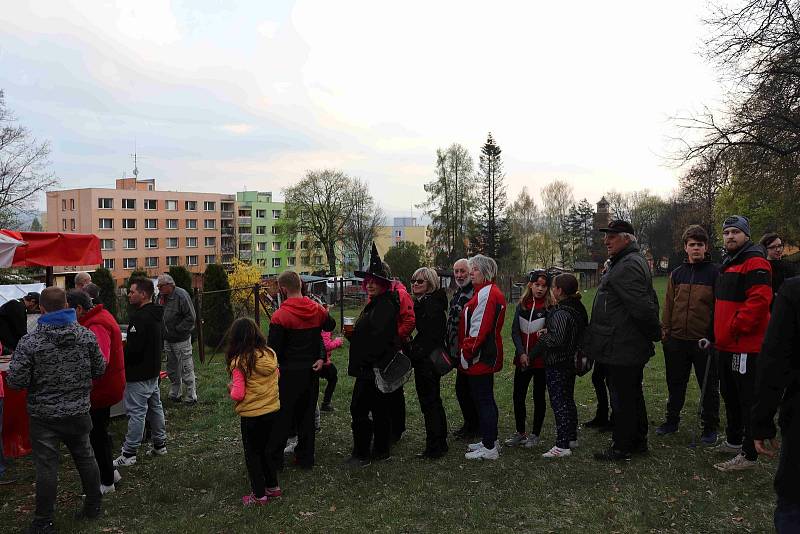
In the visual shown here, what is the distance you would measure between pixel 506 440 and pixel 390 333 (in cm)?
173

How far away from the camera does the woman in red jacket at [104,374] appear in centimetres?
461

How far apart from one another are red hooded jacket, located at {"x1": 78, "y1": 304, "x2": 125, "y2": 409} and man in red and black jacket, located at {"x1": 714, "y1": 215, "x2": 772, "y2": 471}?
4.95m

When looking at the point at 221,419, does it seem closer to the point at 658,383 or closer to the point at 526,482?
the point at 526,482

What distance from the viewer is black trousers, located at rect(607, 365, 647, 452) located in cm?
485

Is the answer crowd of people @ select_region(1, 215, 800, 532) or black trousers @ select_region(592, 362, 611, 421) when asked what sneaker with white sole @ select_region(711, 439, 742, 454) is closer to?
crowd of people @ select_region(1, 215, 800, 532)

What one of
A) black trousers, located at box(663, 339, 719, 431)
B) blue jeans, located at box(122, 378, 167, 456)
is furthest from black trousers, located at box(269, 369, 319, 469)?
black trousers, located at box(663, 339, 719, 431)

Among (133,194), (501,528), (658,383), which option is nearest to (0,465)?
(501,528)

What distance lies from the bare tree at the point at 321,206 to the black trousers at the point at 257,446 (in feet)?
182

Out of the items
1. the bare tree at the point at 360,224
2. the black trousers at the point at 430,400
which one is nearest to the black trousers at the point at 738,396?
the black trousers at the point at 430,400

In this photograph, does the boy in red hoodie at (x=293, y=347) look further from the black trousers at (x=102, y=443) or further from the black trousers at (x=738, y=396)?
the black trousers at (x=738, y=396)

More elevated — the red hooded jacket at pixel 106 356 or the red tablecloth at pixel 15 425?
the red hooded jacket at pixel 106 356

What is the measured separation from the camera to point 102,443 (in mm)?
4676

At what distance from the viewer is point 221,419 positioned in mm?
7008

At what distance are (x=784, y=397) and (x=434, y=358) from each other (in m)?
3.00
